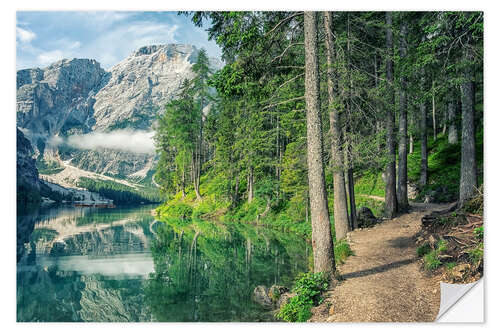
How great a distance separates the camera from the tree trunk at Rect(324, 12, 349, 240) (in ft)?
32.4

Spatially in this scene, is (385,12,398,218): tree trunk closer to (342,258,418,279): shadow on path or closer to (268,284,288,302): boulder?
(342,258,418,279): shadow on path

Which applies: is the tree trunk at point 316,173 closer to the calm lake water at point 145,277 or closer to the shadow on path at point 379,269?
the shadow on path at point 379,269

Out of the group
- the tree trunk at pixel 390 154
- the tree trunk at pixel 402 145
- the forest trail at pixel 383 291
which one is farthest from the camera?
the tree trunk at pixel 402 145

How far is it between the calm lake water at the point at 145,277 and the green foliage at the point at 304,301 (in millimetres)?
724

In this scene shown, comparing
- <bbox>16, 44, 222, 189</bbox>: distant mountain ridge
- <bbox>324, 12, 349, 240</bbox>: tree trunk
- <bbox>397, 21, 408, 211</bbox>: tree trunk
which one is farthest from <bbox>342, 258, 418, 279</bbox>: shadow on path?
<bbox>16, 44, 222, 189</bbox>: distant mountain ridge

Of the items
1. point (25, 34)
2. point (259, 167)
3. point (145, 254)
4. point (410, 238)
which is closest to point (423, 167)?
point (410, 238)

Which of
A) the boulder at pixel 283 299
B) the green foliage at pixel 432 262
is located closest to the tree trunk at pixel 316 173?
the boulder at pixel 283 299

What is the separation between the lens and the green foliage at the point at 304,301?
18.1 feet

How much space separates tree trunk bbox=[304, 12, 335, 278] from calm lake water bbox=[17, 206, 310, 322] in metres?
1.58

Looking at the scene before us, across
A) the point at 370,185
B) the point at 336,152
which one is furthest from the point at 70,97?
the point at 370,185

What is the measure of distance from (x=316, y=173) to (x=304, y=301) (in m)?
2.34

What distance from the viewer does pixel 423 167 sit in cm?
1772
